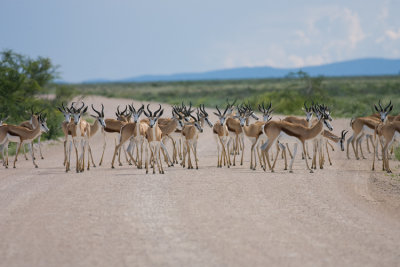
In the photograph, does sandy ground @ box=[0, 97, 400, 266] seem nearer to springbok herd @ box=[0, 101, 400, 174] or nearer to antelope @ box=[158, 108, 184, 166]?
springbok herd @ box=[0, 101, 400, 174]

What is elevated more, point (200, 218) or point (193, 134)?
point (193, 134)

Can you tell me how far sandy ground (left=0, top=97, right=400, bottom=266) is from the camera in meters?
7.30

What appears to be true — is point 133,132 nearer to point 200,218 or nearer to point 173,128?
point 173,128

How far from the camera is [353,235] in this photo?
8.34 metres

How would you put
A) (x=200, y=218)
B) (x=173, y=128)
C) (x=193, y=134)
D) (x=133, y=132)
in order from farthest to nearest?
(x=173, y=128), (x=133, y=132), (x=193, y=134), (x=200, y=218)

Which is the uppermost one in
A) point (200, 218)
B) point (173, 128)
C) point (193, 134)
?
point (173, 128)

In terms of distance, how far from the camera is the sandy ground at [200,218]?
24.0ft

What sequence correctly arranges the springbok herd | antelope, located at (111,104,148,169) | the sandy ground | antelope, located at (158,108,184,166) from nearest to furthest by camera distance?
the sandy ground
the springbok herd
antelope, located at (111,104,148,169)
antelope, located at (158,108,184,166)

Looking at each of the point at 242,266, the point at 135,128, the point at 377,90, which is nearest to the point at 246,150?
the point at 135,128

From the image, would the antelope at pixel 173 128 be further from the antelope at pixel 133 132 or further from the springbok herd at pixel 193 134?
the antelope at pixel 133 132

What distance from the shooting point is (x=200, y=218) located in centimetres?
940

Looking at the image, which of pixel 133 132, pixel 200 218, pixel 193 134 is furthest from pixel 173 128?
pixel 200 218

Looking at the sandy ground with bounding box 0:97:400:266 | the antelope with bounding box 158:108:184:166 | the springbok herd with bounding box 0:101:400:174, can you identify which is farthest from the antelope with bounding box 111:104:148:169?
the sandy ground with bounding box 0:97:400:266

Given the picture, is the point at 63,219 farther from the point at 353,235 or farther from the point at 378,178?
the point at 378,178
